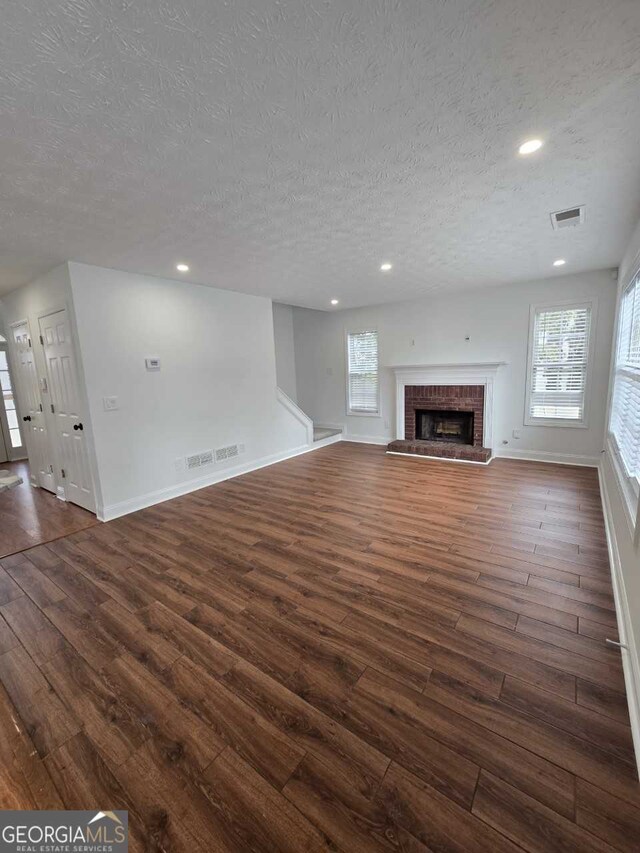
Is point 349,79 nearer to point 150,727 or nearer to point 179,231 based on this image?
point 179,231

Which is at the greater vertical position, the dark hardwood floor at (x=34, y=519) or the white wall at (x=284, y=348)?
the white wall at (x=284, y=348)

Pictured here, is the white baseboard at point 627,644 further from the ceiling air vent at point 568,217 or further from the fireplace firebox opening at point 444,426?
Result: the fireplace firebox opening at point 444,426

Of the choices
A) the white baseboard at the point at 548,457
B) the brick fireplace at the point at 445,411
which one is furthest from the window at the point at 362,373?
the white baseboard at the point at 548,457

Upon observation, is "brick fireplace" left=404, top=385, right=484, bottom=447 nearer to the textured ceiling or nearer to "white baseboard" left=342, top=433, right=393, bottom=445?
"white baseboard" left=342, top=433, right=393, bottom=445

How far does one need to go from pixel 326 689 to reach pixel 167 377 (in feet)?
11.8

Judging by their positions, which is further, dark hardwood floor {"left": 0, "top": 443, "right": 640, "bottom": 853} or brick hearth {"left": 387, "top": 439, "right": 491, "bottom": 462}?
brick hearth {"left": 387, "top": 439, "right": 491, "bottom": 462}

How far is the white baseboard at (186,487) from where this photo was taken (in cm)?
366

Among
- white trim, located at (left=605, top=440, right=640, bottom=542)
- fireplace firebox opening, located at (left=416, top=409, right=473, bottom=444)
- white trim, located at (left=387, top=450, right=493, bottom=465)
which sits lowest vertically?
white trim, located at (left=387, top=450, right=493, bottom=465)

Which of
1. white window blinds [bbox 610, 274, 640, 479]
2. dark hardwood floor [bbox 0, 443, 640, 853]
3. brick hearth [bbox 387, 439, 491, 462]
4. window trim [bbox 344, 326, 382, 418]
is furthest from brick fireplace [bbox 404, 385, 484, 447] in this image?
dark hardwood floor [bbox 0, 443, 640, 853]

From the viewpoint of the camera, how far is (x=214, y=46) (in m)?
1.21

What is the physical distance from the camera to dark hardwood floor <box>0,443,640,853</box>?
3.77ft

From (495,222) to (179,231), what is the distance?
8.33 ft

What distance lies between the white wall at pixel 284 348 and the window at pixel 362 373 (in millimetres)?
1412

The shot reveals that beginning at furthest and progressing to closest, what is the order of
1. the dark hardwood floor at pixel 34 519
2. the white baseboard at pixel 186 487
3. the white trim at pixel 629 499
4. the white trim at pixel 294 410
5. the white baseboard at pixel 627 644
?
the white trim at pixel 294 410
the white baseboard at pixel 186 487
the dark hardwood floor at pixel 34 519
the white trim at pixel 629 499
the white baseboard at pixel 627 644
